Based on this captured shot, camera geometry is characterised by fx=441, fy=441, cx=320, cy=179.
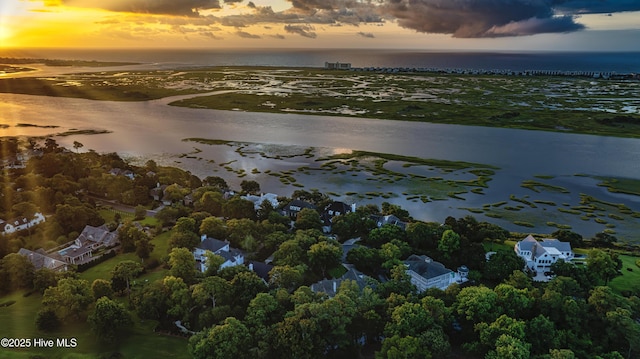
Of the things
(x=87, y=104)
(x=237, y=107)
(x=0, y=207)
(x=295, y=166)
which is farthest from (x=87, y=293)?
(x=87, y=104)

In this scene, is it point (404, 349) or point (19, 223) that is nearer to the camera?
point (404, 349)

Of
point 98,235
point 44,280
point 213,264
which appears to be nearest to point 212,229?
point 213,264

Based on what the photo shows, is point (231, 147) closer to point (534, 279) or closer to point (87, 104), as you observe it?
point (534, 279)

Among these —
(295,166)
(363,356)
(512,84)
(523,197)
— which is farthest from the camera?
(512,84)

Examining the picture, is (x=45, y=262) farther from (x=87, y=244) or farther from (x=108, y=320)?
(x=108, y=320)

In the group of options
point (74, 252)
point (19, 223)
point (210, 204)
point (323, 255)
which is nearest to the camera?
point (323, 255)

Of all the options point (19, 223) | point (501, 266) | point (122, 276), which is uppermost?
point (501, 266)

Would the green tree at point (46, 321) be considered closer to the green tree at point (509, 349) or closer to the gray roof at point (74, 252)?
the gray roof at point (74, 252)
